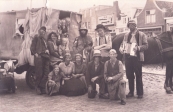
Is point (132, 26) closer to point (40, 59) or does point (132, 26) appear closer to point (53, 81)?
point (53, 81)

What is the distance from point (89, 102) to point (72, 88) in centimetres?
55

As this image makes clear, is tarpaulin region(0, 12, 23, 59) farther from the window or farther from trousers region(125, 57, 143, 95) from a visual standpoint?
the window

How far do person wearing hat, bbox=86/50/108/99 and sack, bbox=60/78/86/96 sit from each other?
271 millimetres

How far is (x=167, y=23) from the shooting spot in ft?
15.8

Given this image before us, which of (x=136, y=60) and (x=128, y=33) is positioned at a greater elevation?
(x=128, y=33)

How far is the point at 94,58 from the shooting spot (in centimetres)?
490

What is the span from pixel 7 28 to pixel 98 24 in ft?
7.94

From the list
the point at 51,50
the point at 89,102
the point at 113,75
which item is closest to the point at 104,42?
the point at 113,75

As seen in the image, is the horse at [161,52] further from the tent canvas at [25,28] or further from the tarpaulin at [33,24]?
the tarpaulin at [33,24]

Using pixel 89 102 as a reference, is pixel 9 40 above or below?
above

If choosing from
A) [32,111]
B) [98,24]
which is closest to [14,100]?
[32,111]

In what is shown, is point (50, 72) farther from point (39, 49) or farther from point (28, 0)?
point (28, 0)

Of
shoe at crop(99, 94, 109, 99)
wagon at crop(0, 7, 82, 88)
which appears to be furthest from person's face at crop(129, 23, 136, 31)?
wagon at crop(0, 7, 82, 88)

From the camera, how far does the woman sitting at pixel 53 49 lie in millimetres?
5387
